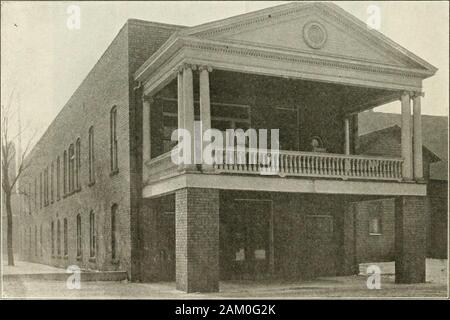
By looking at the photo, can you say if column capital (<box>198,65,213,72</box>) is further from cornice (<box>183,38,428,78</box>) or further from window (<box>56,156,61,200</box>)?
window (<box>56,156,61,200</box>)

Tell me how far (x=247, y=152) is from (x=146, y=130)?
387 cm

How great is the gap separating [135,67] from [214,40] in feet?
14.6

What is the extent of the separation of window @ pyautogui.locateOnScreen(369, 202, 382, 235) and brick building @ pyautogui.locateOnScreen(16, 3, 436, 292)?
21.0 feet

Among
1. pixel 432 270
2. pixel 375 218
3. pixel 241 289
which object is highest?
pixel 375 218

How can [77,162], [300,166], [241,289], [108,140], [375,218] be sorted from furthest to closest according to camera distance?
[375,218] < [77,162] < [108,140] < [300,166] < [241,289]

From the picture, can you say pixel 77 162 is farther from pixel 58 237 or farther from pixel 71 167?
pixel 58 237

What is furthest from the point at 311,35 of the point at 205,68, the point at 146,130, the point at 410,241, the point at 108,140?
the point at 108,140

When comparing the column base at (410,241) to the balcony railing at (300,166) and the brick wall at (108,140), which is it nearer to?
the balcony railing at (300,166)

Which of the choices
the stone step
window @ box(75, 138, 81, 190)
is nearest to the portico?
the stone step

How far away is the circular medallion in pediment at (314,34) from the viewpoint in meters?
18.2

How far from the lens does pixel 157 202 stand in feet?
66.1

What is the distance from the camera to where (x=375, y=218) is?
2931 cm

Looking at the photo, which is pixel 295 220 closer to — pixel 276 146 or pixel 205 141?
pixel 276 146

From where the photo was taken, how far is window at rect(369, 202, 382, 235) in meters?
29.1
